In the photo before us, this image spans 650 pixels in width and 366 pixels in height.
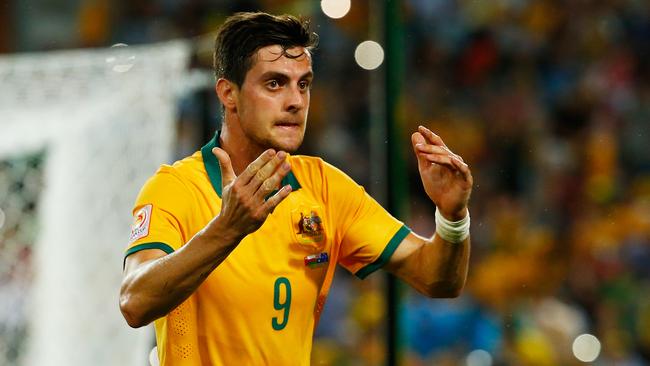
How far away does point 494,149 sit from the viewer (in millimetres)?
4953

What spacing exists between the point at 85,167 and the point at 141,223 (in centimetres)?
165

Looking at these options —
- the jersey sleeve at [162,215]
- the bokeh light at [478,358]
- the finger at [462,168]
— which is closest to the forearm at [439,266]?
the finger at [462,168]

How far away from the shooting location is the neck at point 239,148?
84.2 inches

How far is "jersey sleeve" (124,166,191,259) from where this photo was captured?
77.8 inches

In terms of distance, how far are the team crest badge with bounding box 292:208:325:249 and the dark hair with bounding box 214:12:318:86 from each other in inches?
12.1

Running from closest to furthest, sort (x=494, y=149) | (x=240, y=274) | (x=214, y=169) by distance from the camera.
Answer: (x=240, y=274), (x=214, y=169), (x=494, y=149)

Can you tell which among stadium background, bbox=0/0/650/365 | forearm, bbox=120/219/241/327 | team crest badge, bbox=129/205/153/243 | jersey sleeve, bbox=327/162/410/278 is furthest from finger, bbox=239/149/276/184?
stadium background, bbox=0/0/650/365

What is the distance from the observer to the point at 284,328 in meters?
2.13

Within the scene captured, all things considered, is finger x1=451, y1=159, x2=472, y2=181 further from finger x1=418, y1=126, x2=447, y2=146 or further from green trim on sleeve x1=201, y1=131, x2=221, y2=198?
green trim on sleeve x1=201, y1=131, x2=221, y2=198

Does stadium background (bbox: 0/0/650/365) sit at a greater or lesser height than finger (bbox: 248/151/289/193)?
lesser

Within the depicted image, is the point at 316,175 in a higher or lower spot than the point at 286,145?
lower

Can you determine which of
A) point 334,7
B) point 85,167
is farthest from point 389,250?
point 334,7

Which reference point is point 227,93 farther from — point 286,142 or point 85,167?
point 85,167

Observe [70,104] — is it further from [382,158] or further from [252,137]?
[252,137]
